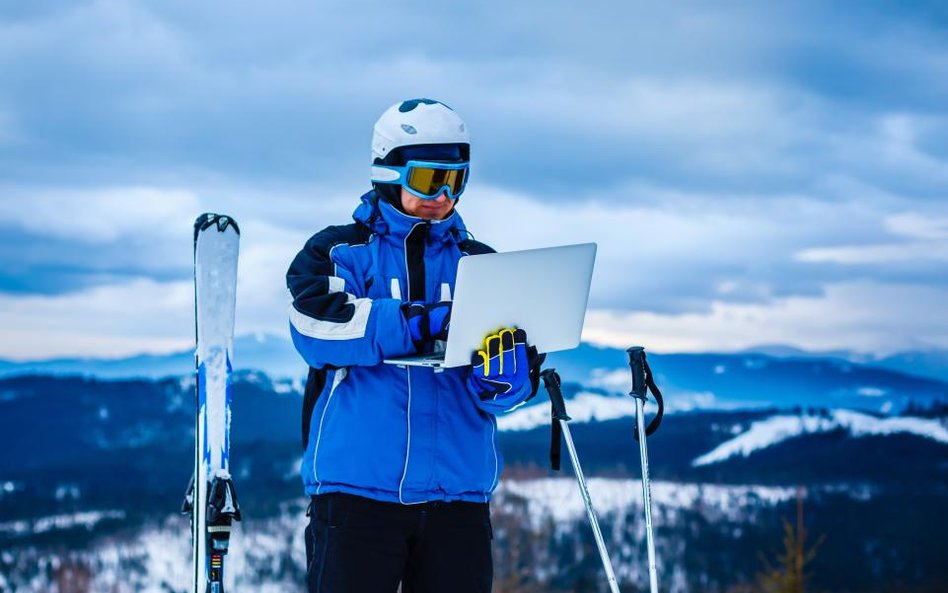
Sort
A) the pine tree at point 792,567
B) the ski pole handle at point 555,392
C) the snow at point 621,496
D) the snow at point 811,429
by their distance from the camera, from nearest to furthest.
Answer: the ski pole handle at point 555,392 → the pine tree at point 792,567 → the snow at point 621,496 → the snow at point 811,429

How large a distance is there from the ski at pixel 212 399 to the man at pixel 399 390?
155 cm

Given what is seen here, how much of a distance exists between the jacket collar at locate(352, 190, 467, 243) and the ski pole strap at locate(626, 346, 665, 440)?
31.9 inches

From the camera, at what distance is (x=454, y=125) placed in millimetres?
3967

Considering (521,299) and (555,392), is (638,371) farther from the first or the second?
(521,299)

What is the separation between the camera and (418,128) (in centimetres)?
394

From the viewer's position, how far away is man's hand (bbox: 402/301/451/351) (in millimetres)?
3596

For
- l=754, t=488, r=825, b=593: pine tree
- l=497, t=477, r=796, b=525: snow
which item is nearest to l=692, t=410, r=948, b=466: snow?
l=497, t=477, r=796, b=525: snow

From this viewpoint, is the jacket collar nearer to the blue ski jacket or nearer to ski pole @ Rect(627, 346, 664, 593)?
the blue ski jacket

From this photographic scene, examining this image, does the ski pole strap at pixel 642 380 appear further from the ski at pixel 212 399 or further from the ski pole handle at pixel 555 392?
the ski at pixel 212 399

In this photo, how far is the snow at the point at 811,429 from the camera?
152625mm

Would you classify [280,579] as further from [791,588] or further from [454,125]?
[454,125]

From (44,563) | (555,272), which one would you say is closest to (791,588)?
(555,272)

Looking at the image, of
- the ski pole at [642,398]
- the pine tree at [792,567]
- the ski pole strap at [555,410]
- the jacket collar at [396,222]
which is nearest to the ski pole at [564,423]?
the ski pole strap at [555,410]

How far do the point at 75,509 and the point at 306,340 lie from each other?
489ft
